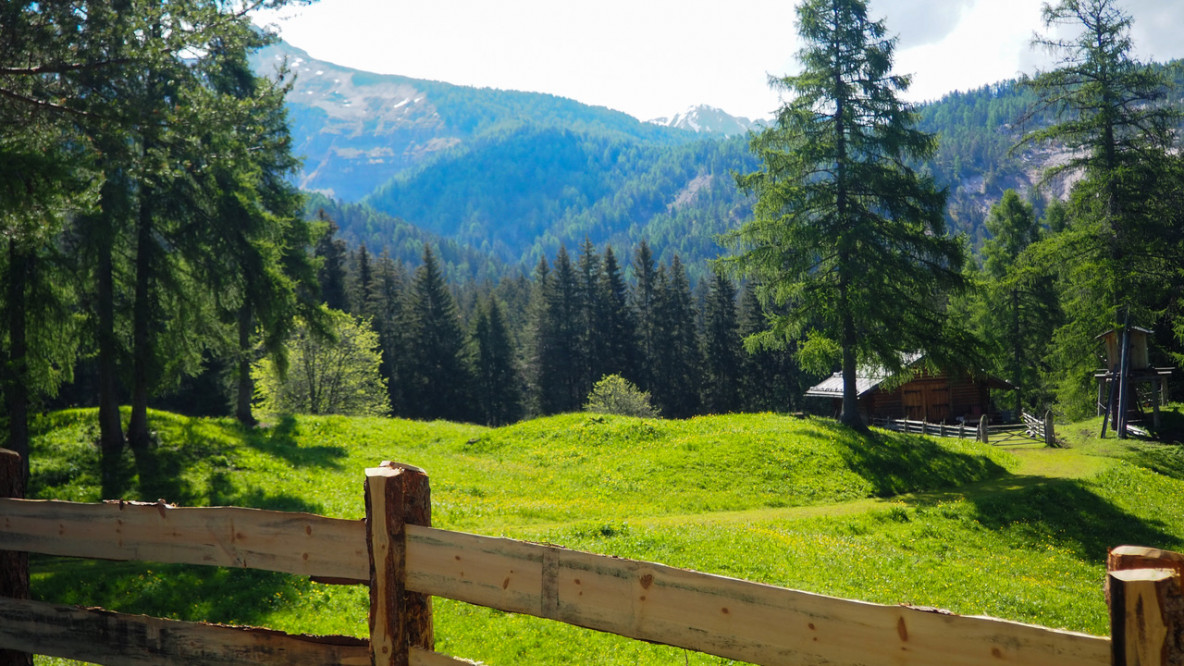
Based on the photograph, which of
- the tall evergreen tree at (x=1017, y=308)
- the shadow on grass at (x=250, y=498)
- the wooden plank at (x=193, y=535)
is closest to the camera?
the wooden plank at (x=193, y=535)

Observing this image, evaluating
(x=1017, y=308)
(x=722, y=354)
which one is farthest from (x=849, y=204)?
(x=722, y=354)

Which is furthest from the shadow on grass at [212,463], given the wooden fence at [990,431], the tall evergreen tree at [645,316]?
the tall evergreen tree at [645,316]

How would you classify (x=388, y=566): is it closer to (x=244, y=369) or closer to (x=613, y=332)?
(x=244, y=369)

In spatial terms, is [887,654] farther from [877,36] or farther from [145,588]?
[877,36]

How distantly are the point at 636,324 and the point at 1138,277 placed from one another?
48.2m

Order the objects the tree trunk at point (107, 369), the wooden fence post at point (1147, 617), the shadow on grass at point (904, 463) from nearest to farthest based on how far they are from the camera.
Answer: the wooden fence post at point (1147, 617) → the tree trunk at point (107, 369) → the shadow on grass at point (904, 463)

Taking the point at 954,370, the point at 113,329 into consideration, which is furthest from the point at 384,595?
the point at 954,370

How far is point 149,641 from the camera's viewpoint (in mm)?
4770

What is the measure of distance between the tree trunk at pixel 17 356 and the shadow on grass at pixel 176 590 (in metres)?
6.55

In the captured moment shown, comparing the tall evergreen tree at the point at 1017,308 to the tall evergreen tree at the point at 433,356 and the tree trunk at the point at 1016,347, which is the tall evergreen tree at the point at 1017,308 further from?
the tall evergreen tree at the point at 433,356

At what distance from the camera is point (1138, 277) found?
30812mm

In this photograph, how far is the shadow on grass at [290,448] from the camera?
2273 centimetres

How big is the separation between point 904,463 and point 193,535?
23.8m

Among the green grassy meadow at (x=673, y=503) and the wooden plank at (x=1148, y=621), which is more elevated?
the wooden plank at (x=1148, y=621)
